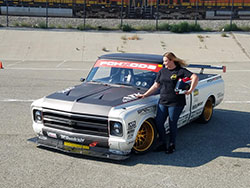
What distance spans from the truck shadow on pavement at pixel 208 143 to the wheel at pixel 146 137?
0.13m

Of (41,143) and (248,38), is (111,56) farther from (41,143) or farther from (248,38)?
(248,38)

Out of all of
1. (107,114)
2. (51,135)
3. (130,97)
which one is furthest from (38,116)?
(130,97)

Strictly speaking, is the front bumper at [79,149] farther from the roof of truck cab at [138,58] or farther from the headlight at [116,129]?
the roof of truck cab at [138,58]

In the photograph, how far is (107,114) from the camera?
18.0 ft

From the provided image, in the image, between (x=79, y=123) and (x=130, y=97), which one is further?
(x=130, y=97)

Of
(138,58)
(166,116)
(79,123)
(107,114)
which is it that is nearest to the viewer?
(107,114)

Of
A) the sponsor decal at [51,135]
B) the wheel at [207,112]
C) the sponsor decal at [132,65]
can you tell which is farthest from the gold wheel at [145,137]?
the wheel at [207,112]

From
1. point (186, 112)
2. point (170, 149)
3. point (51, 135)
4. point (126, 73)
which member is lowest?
point (170, 149)

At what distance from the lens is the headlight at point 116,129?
5.45m

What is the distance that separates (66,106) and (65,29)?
24110 mm

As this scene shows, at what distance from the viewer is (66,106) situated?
5730 millimetres

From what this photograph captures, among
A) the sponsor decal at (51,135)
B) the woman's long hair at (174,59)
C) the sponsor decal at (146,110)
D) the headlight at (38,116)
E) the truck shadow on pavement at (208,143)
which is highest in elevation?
the woman's long hair at (174,59)

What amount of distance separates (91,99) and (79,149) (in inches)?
31.8

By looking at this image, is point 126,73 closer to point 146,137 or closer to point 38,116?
point 146,137
